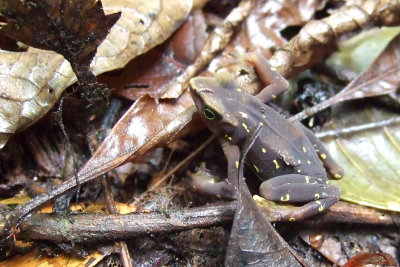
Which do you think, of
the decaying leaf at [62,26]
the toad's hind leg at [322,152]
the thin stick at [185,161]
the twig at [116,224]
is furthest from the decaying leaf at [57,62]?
the toad's hind leg at [322,152]

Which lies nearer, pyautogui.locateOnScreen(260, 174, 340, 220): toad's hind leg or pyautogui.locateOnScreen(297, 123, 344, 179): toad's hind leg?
pyautogui.locateOnScreen(260, 174, 340, 220): toad's hind leg

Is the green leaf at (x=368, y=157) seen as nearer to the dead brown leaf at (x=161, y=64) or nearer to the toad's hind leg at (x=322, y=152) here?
the toad's hind leg at (x=322, y=152)

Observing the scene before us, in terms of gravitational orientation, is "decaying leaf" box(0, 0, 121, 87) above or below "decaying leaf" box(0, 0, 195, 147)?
above

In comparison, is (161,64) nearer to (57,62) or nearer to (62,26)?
(57,62)

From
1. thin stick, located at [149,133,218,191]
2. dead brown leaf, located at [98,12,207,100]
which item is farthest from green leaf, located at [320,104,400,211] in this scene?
dead brown leaf, located at [98,12,207,100]

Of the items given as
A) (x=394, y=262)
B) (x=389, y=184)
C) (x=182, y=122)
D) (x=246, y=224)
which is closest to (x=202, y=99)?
(x=182, y=122)

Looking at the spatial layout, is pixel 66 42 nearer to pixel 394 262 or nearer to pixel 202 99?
pixel 202 99

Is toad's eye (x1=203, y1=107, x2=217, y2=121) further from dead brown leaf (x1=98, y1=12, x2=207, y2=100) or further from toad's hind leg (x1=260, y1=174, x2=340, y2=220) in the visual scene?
toad's hind leg (x1=260, y1=174, x2=340, y2=220)
